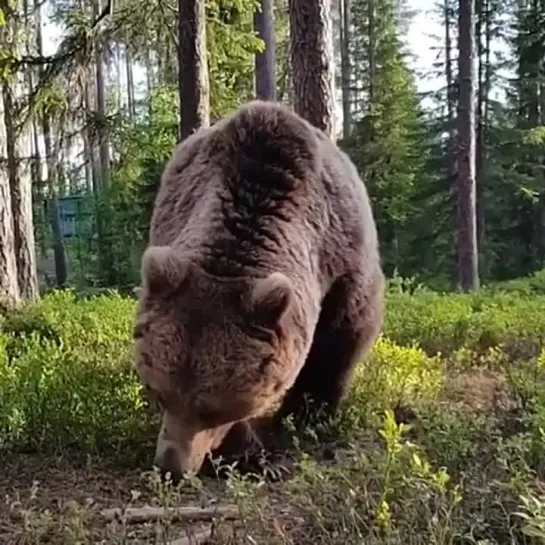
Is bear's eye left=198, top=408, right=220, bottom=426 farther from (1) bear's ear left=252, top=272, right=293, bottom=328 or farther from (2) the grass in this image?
(1) bear's ear left=252, top=272, right=293, bottom=328

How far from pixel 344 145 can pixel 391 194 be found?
209 centimetres

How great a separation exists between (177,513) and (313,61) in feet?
17.8

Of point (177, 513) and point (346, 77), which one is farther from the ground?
point (346, 77)

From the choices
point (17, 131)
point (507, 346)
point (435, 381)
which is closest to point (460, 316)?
point (507, 346)

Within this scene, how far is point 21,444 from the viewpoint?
484 cm

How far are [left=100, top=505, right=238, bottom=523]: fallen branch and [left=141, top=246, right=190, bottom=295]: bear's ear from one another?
0.90m

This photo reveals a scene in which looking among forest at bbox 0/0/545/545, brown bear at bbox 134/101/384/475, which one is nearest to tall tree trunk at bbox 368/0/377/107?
forest at bbox 0/0/545/545

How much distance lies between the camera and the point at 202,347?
3.74 m

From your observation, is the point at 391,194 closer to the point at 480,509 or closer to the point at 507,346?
the point at 507,346

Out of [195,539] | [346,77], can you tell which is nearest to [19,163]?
[195,539]

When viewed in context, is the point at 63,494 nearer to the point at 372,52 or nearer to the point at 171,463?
the point at 171,463

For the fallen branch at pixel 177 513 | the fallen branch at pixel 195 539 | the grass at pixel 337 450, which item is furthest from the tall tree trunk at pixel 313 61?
the fallen branch at pixel 195 539

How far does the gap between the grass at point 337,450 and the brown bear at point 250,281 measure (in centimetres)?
31

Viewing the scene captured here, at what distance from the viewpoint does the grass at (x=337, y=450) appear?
9.78 ft
